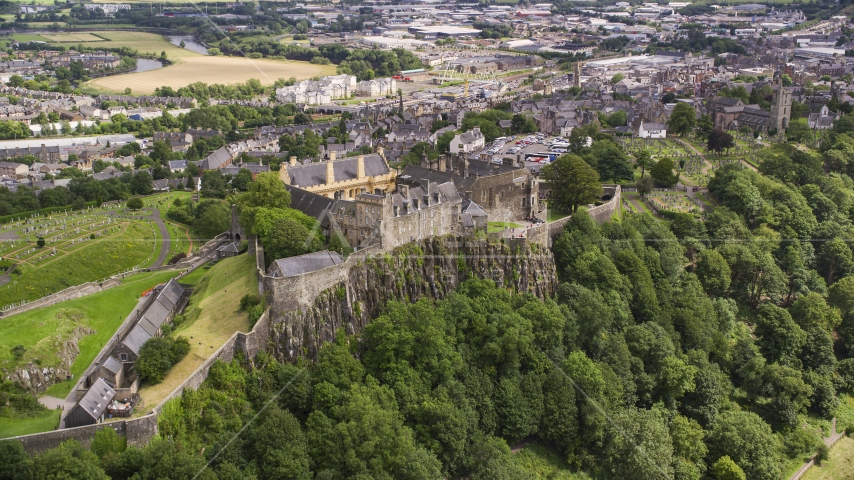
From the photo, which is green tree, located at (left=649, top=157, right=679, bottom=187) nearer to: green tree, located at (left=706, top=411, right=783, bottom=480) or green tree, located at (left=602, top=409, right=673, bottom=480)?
green tree, located at (left=706, top=411, right=783, bottom=480)

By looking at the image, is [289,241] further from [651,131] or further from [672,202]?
[651,131]

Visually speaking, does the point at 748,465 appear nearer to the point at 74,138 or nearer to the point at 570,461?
the point at 570,461

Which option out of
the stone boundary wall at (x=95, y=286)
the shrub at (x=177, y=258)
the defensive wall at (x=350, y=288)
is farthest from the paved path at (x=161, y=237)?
the defensive wall at (x=350, y=288)

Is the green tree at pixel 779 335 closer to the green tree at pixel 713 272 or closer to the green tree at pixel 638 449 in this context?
the green tree at pixel 713 272

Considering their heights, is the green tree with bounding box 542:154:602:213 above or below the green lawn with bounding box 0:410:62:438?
above

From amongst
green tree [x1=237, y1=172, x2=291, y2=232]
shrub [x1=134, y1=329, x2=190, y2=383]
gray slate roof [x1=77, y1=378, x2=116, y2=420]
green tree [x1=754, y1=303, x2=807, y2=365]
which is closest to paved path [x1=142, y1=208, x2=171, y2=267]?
green tree [x1=237, y1=172, x2=291, y2=232]

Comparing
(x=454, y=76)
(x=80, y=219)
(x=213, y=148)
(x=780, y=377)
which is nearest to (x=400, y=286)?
(x=780, y=377)
